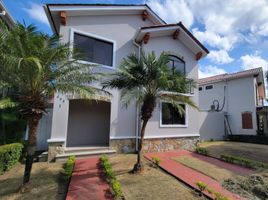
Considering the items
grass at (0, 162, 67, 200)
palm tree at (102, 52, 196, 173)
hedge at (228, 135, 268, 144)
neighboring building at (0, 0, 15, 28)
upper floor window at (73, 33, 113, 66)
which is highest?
neighboring building at (0, 0, 15, 28)

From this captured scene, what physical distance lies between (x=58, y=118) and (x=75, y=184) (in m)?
4.49

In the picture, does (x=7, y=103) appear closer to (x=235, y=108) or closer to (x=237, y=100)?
(x=235, y=108)

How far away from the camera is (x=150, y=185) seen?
21.2 feet

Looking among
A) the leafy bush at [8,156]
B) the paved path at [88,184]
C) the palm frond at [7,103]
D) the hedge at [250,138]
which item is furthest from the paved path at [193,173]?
the hedge at [250,138]

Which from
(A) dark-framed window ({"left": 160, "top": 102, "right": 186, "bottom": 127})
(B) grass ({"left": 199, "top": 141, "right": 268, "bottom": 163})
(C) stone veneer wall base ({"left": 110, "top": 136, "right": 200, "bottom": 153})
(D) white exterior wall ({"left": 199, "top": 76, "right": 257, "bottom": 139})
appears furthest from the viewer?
(D) white exterior wall ({"left": 199, "top": 76, "right": 257, "bottom": 139})

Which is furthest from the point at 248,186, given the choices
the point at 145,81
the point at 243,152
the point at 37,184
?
the point at 243,152

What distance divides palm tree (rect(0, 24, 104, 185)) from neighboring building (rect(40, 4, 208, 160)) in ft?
10.5

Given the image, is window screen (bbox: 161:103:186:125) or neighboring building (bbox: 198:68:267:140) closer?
window screen (bbox: 161:103:186:125)

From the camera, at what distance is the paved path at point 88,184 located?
5.44m

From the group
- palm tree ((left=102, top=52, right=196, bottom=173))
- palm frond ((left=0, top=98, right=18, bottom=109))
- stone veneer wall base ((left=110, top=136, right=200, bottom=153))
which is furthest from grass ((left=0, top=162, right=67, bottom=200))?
stone veneer wall base ((left=110, top=136, right=200, bottom=153))

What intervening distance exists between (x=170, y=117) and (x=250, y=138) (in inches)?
486

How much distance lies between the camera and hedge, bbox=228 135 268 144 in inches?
720

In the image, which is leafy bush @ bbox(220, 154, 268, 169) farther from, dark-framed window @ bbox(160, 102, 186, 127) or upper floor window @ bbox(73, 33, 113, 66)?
upper floor window @ bbox(73, 33, 113, 66)

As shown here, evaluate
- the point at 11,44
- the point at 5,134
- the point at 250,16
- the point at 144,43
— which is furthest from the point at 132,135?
the point at 250,16
